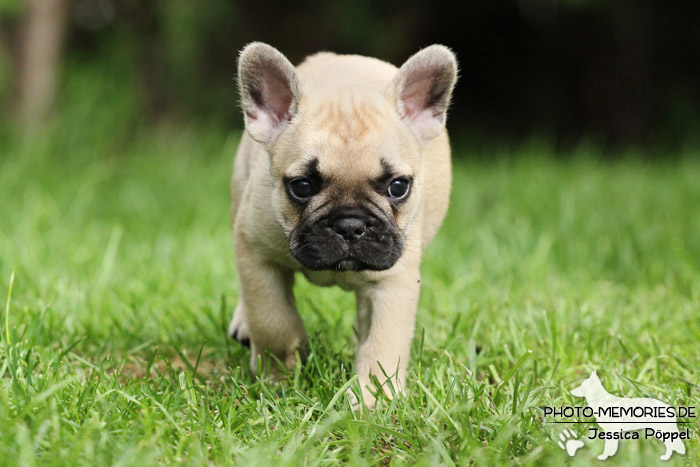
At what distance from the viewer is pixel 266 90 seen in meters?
3.81

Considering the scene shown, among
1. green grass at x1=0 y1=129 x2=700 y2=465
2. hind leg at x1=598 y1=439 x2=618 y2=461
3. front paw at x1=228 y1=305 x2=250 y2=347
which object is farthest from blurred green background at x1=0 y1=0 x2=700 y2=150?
hind leg at x1=598 y1=439 x2=618 y2=461

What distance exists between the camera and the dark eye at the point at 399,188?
3498 mm

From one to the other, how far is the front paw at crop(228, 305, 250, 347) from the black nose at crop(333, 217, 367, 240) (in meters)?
1.10

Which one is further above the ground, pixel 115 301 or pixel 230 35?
pixel 230 35

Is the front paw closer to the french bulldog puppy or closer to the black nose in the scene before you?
the french bulldog puppy

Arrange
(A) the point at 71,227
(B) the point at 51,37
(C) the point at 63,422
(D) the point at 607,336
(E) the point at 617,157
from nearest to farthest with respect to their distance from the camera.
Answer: (C) the point at 63,422
(D) the point at 607,336
(A) the point at 71,227
(B) the point at 51,37
(E) the point at 617,157

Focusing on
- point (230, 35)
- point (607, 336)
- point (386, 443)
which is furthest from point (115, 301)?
point (230, 35)

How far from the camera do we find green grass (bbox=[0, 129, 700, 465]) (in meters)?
2.84

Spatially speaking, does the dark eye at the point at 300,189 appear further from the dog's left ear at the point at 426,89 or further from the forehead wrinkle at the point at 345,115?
the dog's left ear at the point at 426,89

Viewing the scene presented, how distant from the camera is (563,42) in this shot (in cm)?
1345

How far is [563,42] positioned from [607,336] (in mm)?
10295

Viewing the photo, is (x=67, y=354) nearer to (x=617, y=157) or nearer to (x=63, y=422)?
(x=63, y=422)

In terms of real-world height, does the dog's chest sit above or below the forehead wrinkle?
below

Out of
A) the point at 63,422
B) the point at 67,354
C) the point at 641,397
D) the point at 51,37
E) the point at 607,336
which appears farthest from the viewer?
the point at 51,37
